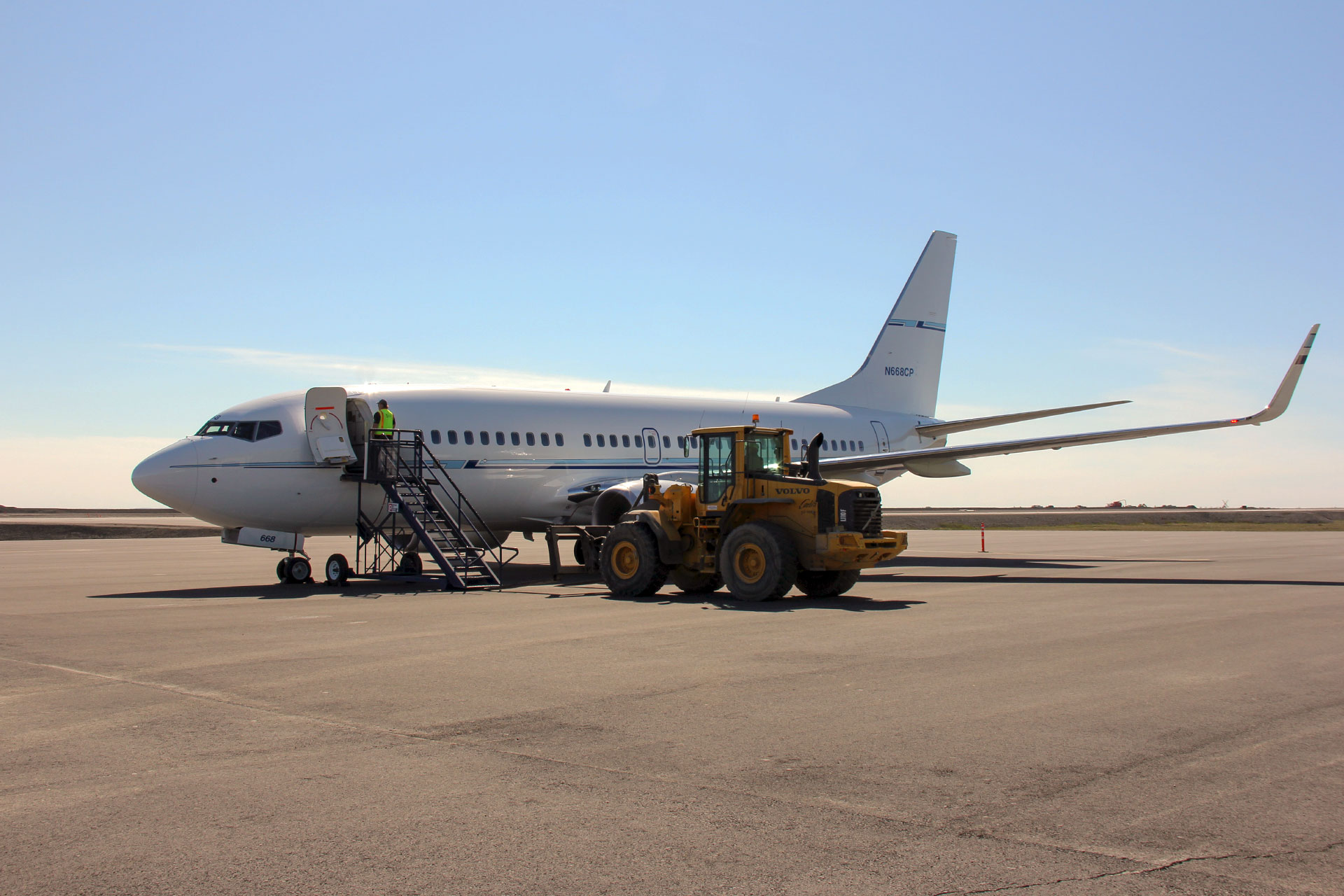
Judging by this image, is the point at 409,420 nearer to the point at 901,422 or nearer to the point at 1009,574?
the point at 1009,574

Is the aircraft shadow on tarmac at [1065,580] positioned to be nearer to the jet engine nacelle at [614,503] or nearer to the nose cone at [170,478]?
the jet engine nacelle at [614,503]

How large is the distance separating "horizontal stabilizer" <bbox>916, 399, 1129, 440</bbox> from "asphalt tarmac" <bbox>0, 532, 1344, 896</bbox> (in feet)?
40.0

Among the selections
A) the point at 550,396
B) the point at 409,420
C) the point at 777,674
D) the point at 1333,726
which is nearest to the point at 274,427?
the point at 409,420

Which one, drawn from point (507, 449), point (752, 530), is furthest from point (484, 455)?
point (752, 530)

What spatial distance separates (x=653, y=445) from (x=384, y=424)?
279 inches

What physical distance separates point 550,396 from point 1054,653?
15.7m

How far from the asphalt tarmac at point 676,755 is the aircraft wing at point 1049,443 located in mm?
8561

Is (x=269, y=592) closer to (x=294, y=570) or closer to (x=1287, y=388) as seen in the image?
(x=294, y=570)

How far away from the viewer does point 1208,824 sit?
4906 mm

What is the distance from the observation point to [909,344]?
33031 millimetres

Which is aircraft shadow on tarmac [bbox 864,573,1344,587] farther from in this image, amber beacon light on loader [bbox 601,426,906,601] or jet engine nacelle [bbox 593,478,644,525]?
jet engine nacelle [bbox 593,478,644,525]

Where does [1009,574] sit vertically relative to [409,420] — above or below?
below

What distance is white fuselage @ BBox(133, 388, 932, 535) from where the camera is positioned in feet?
62.5

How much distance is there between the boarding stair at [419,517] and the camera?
62.9ft
